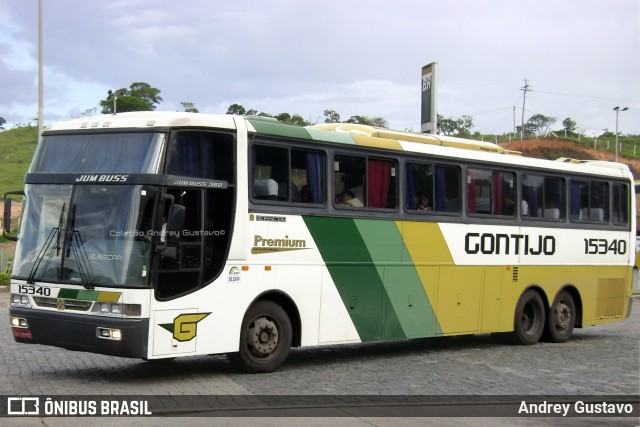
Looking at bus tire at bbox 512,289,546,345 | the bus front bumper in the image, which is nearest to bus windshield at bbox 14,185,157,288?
the bus front bumper

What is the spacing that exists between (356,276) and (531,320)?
5359 millimetres

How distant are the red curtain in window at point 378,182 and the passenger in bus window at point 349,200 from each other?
242mm

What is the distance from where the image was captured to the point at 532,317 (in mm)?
17109

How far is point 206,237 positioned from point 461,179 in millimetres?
5846

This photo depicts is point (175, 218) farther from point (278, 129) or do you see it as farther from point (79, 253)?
point (278, 129)

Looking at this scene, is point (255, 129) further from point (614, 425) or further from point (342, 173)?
point (614, 425)

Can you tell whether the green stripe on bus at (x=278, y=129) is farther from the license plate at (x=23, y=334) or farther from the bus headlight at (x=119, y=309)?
the license plate at (x=23, y=334)

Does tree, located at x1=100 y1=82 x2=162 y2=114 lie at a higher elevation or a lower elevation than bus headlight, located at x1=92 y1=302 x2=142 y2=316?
higher

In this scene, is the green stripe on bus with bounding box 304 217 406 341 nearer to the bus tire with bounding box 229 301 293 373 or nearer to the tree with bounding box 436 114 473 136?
the bus tire with bounding box 229 301 293 373

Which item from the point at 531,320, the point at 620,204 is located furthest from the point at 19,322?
the point at 620,204

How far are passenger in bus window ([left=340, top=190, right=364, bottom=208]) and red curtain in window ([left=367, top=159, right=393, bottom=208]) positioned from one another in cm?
24

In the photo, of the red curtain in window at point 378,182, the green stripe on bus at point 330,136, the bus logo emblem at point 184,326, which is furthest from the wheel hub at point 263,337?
the green stripe on bus at point 330,136

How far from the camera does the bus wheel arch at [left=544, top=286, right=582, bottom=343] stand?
17.4 m

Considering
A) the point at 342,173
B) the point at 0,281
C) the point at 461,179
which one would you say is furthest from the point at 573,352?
the point at 0,281
